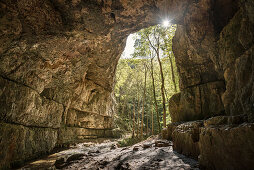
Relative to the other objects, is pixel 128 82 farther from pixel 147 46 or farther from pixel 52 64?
pixel 52 64

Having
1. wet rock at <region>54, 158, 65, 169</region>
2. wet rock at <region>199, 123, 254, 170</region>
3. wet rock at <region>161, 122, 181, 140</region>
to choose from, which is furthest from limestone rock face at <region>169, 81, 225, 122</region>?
wet rock at <region>54, 158, 65, 169</region>

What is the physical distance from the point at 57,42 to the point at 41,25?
110cm

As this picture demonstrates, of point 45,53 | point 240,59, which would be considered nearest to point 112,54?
point 45,53

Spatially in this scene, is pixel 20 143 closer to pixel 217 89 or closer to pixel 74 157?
pixel 74 157

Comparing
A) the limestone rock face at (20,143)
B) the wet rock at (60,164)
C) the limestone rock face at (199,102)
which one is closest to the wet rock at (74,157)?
the wet rock at (60,164)

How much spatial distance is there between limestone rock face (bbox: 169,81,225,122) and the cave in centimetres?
6

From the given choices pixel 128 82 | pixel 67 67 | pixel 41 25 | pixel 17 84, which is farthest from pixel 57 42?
pixel 128 82

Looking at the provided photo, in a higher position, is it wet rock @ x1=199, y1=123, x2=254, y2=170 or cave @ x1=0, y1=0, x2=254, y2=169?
cave @ x1=0, y1=0, x2=254, y2=169

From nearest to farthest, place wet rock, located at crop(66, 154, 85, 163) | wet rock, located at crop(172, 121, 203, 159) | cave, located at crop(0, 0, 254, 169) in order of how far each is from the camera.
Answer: cave, located at crop(0, 0, 254, 169) → wet rock, located at crop(172, 121, 203, 159) → wet rock, located at crop(66, 154, 85, 163)

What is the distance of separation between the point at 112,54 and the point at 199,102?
7.95 meters

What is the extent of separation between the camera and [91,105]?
14.8 m

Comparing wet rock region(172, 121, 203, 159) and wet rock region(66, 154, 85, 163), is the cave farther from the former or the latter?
wet rock region(66, 154, 85, 163)

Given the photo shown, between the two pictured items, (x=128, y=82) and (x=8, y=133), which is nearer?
(x=8, y=133)

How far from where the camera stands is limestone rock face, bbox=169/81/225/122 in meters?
7.28
